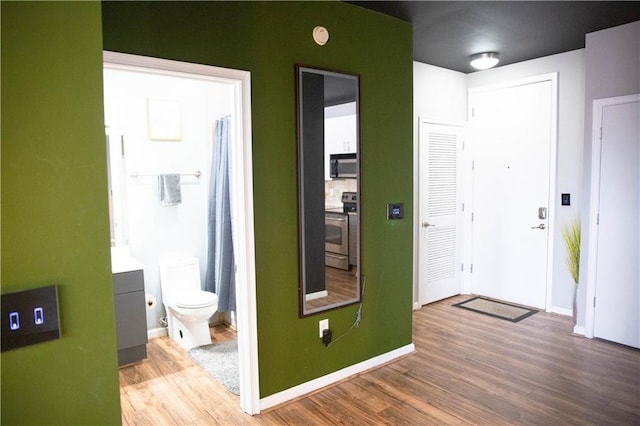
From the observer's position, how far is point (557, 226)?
4348 millimetres

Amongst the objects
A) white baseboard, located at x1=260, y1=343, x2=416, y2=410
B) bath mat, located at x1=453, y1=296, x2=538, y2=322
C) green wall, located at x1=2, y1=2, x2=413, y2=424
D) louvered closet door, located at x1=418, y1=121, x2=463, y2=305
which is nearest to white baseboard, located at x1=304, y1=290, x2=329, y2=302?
green wall, located at x1=2, y1=2, x2=413, y2=424

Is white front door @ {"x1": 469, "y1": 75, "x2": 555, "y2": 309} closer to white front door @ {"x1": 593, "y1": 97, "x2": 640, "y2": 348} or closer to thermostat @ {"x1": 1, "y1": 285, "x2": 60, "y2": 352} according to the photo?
white front door @ {"x1": 593, "y1": 97, "x2": 640, "y2": 348}

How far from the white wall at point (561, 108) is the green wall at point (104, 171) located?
138 cm

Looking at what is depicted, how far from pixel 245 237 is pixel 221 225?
134 cm

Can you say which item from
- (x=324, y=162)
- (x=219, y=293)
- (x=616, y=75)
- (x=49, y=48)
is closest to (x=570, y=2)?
(x=616, y=75)

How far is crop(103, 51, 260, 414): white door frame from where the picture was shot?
243cm

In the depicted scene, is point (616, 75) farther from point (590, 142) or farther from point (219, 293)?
point (219, 293)

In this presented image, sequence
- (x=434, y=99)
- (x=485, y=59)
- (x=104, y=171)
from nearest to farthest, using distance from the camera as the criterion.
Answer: (x=104, y=171)
(x=485, y=59)
(x=434, y=99)

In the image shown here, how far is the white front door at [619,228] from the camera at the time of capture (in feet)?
11.5

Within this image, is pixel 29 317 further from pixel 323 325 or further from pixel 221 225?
pixel 221 225

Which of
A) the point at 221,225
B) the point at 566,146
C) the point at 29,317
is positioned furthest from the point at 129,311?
the point at 566,146

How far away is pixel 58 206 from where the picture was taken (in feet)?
3.45

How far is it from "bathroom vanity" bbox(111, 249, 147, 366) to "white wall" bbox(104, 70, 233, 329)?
551 millimetres

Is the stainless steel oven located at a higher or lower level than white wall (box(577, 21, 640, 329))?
lower
